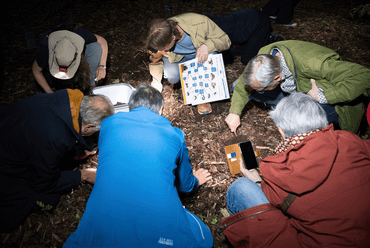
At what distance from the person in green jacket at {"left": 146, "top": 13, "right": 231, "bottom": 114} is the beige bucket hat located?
3.81 ft

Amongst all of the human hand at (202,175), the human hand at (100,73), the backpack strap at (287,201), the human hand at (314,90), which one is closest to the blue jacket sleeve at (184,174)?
the human hand at (202,175)

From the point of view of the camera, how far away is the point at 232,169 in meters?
2.70

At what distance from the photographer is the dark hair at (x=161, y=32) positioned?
2592 millimetres

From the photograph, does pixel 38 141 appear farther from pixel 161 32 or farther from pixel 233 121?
pixel 233 121

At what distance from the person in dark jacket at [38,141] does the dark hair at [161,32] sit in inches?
47.2

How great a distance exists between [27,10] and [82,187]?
5.75 meters

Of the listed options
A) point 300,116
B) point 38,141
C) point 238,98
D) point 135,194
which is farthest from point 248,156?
point 38,141

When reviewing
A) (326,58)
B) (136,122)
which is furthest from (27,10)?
(326,58)

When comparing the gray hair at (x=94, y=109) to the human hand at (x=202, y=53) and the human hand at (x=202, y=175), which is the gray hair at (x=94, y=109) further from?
the human hand at (x=202, y=53)

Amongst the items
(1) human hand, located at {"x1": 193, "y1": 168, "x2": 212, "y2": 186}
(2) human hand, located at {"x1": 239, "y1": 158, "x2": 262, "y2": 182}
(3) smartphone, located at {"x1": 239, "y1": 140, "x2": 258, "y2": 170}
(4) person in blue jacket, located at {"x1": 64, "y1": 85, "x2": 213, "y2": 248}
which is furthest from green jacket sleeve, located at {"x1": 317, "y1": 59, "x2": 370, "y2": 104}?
(4) person in blue jacket, located at {"x1": 64, "y1": 85, "x2": 213, "y2": 248}

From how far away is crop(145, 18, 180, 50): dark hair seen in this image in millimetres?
2592

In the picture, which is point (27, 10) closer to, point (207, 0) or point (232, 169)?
point (207, 0)

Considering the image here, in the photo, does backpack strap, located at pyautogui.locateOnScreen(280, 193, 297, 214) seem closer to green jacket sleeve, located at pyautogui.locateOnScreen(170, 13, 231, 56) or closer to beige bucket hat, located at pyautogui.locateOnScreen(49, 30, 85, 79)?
green jacket sleeve, located at pyautogui.locateOnScreen(170, 13, 231, 56)

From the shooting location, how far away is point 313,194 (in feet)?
4.59
